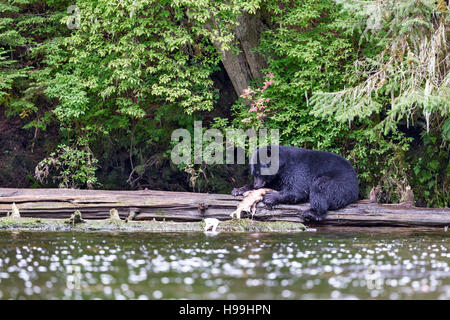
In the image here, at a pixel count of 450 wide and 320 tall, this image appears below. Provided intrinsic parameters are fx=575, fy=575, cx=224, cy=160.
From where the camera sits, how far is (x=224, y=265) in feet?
18.6

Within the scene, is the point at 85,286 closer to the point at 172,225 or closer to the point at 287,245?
the point at 287,245

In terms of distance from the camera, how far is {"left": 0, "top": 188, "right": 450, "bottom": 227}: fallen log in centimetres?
853

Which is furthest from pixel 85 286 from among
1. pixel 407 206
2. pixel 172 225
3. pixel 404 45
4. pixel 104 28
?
pixel 104 28

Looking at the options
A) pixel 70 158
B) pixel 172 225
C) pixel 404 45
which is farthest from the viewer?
pixel 70 158

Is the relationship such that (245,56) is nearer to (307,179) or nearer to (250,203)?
(307,179)

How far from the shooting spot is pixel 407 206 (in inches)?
342

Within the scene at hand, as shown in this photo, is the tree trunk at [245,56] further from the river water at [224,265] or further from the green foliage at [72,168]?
the river water at [224,265]

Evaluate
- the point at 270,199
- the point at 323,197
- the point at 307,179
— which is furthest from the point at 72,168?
the point at 323,197

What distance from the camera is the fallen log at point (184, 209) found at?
28.0ft

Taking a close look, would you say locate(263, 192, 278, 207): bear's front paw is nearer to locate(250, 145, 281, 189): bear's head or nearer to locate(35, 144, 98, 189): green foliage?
locate(250, 145, 281, 189): bear's head

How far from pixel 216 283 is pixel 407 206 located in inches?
185

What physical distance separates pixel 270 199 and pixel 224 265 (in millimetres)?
2940

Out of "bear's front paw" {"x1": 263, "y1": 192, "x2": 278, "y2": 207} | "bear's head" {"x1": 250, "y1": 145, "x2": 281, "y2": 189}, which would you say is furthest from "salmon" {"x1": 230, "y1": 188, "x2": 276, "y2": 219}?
"bear's head" {"x1": 250, "y1": 145, "x2": 281, "y2": 189}

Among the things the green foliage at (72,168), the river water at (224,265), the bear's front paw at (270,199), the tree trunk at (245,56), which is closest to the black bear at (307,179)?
the bear's front paw at (270,199)
